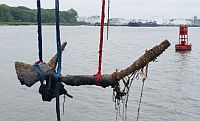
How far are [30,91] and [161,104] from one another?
7164 millimetres

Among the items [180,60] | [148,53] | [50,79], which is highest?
[148,53]

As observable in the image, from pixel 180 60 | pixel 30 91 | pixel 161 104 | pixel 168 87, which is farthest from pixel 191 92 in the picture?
pixel 180 60

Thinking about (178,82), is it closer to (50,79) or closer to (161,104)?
(161,104)

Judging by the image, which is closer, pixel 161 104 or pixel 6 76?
pixel 161 104

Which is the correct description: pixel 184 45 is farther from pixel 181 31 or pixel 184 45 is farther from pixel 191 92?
pixel 191 92

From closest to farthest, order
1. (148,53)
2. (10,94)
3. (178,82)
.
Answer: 1. (148,53)
2. (10,94)
3. (178,82)

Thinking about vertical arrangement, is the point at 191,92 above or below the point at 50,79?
below

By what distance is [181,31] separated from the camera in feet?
179

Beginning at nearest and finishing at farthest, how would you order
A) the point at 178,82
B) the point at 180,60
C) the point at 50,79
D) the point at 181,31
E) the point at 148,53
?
the point at 148,53 < the point at 50,79 < the point at 178,82 < the point at 180,60 < the point at 181,31

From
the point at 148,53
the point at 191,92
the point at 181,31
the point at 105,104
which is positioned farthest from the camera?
the point at 181,31

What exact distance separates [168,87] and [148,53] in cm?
1923

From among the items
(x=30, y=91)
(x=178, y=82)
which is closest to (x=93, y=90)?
(x=30, y=91)

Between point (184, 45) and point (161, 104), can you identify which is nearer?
point (161, 104)

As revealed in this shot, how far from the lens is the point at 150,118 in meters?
18.5
